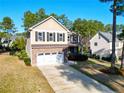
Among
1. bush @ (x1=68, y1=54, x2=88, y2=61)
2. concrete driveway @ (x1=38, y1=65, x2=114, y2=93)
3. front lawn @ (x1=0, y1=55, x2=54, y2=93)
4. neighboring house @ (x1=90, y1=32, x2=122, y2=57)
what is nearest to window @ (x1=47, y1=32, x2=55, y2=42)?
bush @ (x1=68, y1=54, x2=88, y2=61)

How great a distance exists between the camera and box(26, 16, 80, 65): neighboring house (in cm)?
3097

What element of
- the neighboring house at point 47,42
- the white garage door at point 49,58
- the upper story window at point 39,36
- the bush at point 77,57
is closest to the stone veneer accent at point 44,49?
the neighboring house at point 47,42

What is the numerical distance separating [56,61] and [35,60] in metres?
4.34

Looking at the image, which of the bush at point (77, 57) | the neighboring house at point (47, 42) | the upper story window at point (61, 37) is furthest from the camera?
the bush at point (77, 57)

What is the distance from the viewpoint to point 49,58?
32.7m

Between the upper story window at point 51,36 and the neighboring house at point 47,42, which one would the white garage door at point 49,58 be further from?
the upper story window at point 51,36

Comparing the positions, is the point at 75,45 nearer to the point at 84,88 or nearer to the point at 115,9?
the point at 115,9

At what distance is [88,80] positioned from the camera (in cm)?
2192

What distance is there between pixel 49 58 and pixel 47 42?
2864 mm

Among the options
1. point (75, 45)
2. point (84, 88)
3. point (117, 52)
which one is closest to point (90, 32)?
point (117, 52)

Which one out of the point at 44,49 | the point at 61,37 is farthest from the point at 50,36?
the point at 44,49

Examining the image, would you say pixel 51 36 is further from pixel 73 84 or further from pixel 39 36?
pixel 73 84

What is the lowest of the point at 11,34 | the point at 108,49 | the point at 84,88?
the point at 84,88

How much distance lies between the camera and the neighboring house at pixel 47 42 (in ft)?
102
